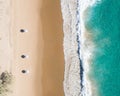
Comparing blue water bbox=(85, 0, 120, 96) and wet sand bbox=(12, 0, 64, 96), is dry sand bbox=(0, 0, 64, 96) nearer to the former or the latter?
wet sand bbox=(12, 0, 64, 96)

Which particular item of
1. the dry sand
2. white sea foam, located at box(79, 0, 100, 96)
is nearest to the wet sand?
the dry sand

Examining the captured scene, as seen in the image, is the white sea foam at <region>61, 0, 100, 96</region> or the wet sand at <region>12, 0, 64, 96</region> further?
the wet sand at <region>12, 0, 64, 96</region>

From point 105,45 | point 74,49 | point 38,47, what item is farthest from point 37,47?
point 105,45

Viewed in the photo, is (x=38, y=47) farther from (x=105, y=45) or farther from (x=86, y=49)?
(x=105, y=45)

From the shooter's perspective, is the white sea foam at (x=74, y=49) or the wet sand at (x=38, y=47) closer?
the white sea foam at (x=74, y=49)

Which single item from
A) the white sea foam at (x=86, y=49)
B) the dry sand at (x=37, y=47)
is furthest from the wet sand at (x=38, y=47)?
the white sea foam at (x=86, y=49)

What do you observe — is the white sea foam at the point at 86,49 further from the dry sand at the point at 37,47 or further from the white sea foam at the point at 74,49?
the dry sand at the point at 37,47
